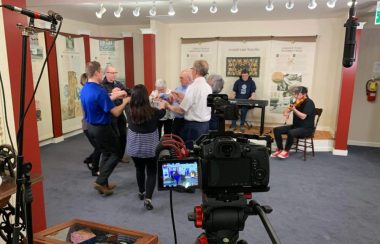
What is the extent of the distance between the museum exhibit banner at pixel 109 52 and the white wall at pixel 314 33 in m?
1.14

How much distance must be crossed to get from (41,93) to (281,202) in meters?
4.39

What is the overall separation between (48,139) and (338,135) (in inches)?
203

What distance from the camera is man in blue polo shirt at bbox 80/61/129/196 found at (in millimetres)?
3066

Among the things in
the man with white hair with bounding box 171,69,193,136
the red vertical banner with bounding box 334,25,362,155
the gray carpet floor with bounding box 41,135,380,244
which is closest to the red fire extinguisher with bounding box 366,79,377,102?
the red vertical banner with bounding box 334,25,362,155

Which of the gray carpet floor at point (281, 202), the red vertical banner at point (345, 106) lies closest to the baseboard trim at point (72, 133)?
the gray carpet floor at point (281, 202)

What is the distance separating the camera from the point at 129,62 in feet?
23.2

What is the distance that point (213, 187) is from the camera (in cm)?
131

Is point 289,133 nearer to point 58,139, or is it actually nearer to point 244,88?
point 244,88

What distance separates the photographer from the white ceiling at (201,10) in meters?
4.40

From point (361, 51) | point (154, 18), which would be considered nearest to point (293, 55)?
point (361, 51)

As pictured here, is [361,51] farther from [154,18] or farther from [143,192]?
[143,192]

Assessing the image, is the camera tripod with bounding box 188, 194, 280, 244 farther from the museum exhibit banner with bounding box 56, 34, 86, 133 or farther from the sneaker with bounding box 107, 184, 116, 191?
the museum exhibit banner with bounding box 56, 34, 86, 133

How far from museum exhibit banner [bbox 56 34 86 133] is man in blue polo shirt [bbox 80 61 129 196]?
2881mm

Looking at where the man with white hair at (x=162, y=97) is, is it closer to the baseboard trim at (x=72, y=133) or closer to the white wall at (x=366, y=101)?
the baseboard trim at (x=72, y=133)
